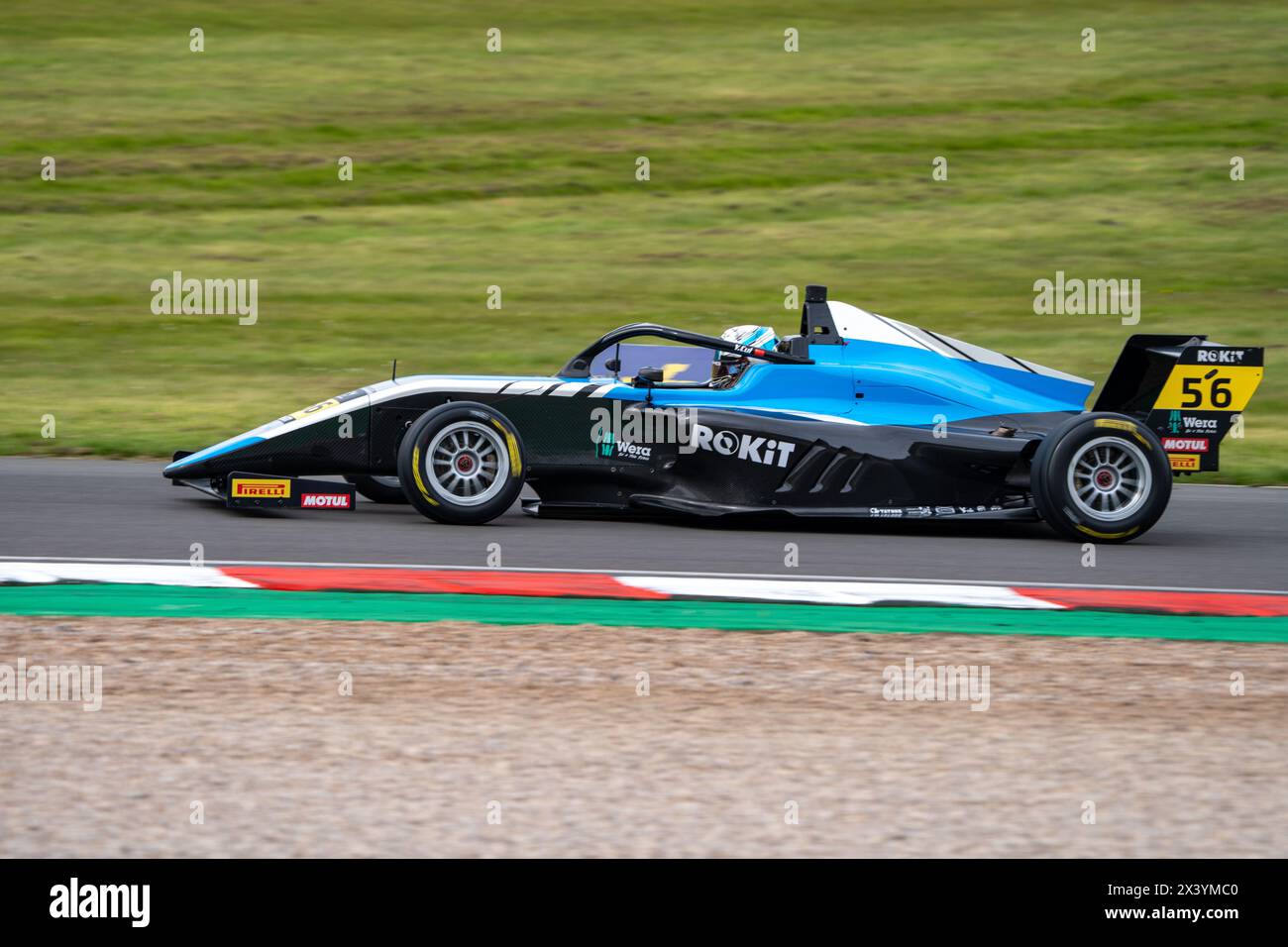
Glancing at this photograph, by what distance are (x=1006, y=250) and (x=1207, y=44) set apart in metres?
10.9

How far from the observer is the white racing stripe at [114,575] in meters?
7.11

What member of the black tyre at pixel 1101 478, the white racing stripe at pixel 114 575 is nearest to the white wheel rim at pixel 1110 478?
the black tyre at pixel 1101 478

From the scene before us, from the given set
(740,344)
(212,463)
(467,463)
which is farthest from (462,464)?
(740,344)

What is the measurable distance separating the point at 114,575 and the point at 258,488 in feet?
4.12

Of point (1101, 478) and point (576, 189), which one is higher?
point (576, 189)

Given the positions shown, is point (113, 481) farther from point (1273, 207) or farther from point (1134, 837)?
point (1273, 207)

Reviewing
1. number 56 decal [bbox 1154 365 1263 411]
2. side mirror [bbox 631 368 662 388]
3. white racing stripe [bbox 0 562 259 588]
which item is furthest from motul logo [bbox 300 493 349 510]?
number 56 decal [bbox 1154 365 1263 411]

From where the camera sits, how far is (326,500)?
850 centimetres

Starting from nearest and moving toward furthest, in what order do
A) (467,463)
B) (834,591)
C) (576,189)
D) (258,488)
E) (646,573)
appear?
(834,591)
(646,573)
(258,488)
(467,463)
(576,189)

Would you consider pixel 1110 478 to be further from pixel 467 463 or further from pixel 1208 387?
pixel 467 463

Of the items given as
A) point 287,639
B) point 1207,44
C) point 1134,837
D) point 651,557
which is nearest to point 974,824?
point 1134,837

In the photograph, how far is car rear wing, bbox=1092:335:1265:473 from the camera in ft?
29.1

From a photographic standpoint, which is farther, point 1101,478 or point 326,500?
point 1101,478

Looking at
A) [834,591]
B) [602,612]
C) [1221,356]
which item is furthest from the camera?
[1221,356]
